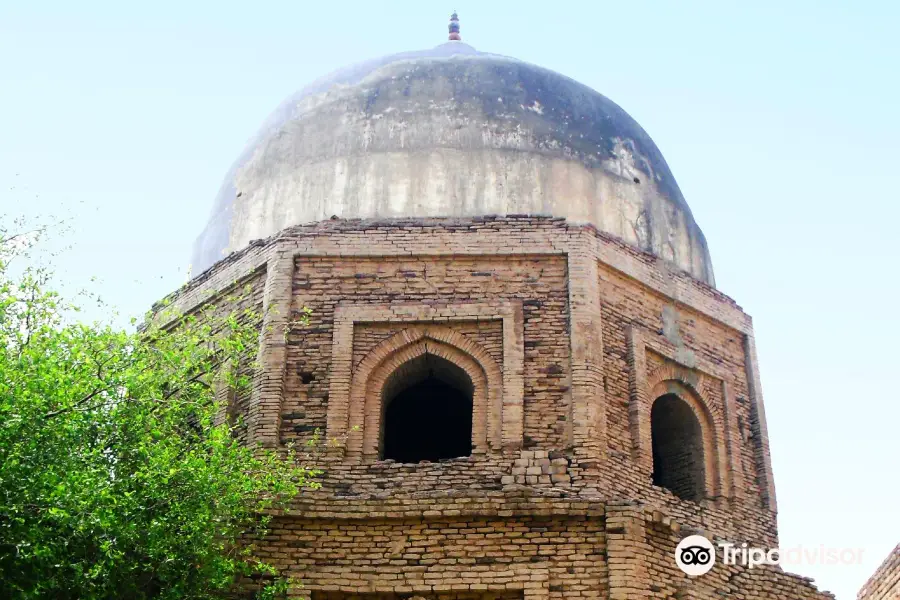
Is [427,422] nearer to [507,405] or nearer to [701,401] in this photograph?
[507,405]

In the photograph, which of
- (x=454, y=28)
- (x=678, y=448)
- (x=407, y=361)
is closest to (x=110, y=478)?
(x=407, y=361)

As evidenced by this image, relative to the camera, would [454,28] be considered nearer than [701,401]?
No

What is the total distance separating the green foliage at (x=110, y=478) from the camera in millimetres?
7215

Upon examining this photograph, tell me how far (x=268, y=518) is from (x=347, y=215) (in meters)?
3.42

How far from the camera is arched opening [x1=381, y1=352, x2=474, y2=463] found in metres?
11.3

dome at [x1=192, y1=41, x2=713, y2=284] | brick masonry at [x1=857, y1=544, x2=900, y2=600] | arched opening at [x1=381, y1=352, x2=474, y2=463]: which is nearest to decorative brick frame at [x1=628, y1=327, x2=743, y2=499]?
dome at [x1=192, y1=41, x2=713, y2=284]

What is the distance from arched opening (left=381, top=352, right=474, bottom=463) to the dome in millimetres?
1718

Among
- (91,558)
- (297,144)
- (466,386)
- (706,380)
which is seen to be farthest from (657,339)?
(91,558)

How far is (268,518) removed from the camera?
862cm

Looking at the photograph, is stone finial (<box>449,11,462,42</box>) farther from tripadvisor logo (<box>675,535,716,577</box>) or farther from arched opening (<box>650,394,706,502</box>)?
tripadvisor logo (<box>675,535,716,577</box>)

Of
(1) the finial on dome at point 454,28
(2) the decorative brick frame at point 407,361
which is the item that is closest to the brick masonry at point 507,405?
(2) the decorative brick frame at point 407,361

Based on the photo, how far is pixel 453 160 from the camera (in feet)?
37.0

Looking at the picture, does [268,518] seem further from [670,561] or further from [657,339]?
[657,339]

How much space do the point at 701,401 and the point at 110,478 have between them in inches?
220
